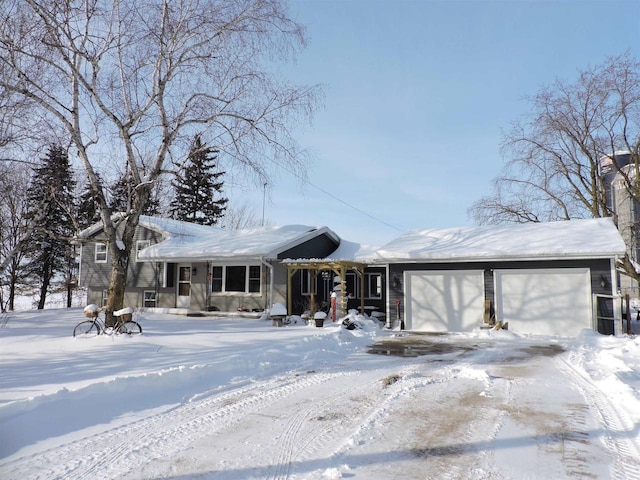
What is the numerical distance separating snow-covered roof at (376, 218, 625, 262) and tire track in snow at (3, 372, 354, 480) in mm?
10049

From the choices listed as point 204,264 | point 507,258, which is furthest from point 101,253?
point 507,258

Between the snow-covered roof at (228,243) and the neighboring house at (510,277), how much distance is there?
4120mm

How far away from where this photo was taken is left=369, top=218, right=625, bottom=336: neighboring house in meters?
13.1

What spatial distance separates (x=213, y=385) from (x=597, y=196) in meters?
22.0

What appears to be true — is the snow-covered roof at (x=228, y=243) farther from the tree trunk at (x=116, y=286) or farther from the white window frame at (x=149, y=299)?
the tree trunk at (x=116, y=286)

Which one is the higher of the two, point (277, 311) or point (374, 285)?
point (374, 285)

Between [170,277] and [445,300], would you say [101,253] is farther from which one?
[445,300]

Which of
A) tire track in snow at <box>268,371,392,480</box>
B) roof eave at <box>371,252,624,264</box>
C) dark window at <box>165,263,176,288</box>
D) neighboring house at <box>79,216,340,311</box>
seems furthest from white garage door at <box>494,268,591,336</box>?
dark window at <box>165,263,176,288</box>

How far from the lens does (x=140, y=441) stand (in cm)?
408

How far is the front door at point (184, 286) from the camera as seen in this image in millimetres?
19781

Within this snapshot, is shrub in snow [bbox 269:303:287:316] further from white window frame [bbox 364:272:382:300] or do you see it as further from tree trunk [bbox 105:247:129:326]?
white window frame [bbox 364:272:382:300]

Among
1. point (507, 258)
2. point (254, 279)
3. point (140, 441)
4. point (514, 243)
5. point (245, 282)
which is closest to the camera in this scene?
point (140, 441)

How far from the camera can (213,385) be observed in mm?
6395

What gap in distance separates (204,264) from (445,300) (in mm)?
10338
